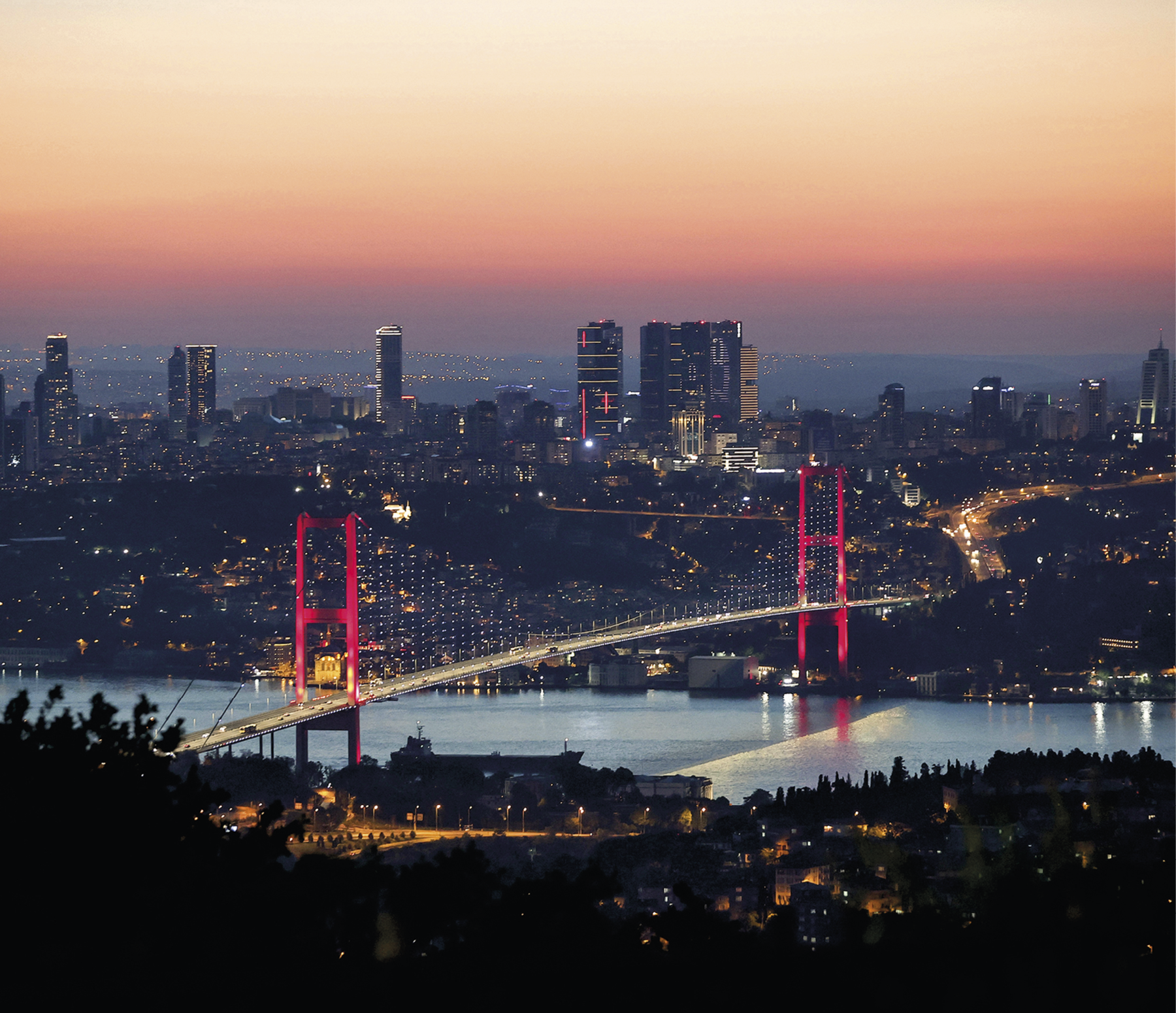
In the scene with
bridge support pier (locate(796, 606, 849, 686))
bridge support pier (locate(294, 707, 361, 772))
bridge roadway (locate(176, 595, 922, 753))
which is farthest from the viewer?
bridge support pier (locate(796, 606, 849, 686))

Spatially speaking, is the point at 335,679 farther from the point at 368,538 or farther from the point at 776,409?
the point at 776,409

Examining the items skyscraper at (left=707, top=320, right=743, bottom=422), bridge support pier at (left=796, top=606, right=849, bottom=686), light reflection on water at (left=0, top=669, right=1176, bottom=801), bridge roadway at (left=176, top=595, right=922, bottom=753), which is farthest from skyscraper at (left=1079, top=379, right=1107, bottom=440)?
bridge roadway at (left=176, top=595, right=922, bottom=753)

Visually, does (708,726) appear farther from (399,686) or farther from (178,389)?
(178,389)

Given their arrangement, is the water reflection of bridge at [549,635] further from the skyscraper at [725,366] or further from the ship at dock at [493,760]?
the skyscraper at [725,366]

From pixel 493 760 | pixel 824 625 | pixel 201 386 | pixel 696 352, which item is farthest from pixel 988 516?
pixel 493 760

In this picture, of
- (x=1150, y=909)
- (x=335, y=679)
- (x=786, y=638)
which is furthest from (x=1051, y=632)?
(x=1150, y=909)

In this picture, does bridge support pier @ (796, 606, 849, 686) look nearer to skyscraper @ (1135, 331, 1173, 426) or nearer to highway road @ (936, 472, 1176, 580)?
highway road @ (936, 472, 1176, 580)

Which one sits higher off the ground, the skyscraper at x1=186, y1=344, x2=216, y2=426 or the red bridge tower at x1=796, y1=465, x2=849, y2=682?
the skyscraper at x1=186, y1=344, x2=216, y2=426
